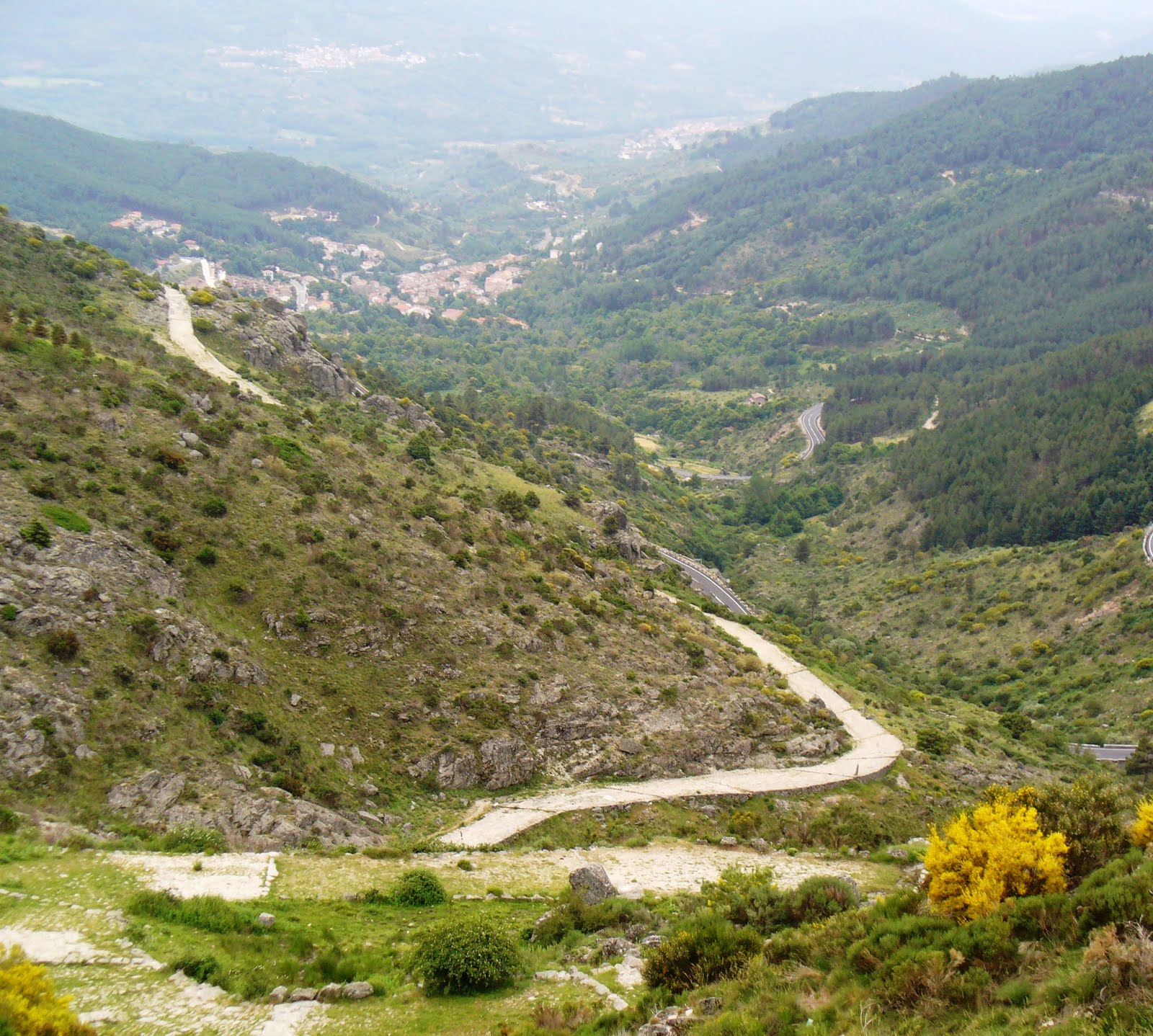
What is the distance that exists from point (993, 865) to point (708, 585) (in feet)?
234

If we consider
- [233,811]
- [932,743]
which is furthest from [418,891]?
[932,743]

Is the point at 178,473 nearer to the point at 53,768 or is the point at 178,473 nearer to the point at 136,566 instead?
the point at 136,566

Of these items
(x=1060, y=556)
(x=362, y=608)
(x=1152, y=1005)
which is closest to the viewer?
(x=1152, y=1005)

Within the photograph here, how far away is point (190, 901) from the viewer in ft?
64.5

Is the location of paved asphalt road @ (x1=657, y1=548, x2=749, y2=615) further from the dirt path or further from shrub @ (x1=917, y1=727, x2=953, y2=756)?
the dirt path

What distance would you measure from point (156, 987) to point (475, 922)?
6.60 meters

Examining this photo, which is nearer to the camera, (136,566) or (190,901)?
(190,901)

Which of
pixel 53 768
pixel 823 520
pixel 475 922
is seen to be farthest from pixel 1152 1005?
pixel 823 520

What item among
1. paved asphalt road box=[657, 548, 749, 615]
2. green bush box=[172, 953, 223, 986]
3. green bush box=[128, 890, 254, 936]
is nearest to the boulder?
green bush box=[128, 890, 254, 936]

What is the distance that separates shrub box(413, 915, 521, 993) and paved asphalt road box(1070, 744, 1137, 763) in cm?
5097

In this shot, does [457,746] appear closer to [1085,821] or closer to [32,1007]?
[32,1007]

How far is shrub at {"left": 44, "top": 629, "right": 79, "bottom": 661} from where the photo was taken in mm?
27078

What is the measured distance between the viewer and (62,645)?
27.2m

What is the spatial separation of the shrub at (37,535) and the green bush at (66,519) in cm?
97
